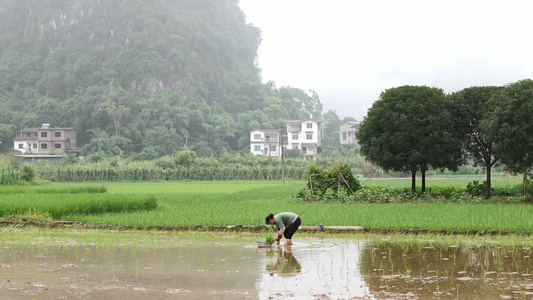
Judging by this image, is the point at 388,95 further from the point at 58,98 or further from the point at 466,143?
the point at 58,98

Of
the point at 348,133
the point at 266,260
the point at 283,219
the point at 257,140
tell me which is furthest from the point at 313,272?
the point at 348,133

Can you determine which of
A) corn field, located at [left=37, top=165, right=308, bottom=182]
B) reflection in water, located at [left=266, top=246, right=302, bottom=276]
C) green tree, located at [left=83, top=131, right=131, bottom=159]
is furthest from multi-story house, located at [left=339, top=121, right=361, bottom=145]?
reflection in water, located at [left=266, top=246, right=302, bottom=276]

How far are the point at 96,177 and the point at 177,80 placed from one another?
56.6 m

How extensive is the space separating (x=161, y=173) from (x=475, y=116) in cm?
4099

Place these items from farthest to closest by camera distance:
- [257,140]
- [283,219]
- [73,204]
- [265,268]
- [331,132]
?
[331,132] < [257,140] < [73,204] < [283,219] < [265,268]

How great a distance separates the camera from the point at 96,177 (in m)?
62.0

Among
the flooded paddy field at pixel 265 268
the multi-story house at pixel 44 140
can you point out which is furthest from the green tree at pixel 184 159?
the flooded paddy field at pixel 265 268

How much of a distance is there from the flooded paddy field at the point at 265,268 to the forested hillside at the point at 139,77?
7601 cm

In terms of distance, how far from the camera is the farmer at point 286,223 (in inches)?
520

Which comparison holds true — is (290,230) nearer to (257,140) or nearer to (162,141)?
(162,141)

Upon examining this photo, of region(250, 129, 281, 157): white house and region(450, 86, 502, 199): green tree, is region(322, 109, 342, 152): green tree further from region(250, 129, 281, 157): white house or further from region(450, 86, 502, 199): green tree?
region(450, 86, 502, 199): green tree

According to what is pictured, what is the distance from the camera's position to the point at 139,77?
11162 centimetres

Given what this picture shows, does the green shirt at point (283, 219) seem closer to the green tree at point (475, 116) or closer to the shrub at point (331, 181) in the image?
the shrub at point (331, 181)

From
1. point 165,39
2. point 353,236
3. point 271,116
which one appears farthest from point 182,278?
point 165,39
